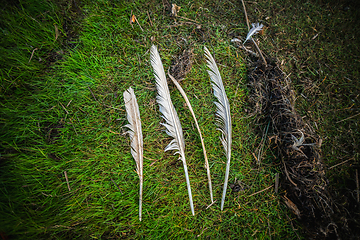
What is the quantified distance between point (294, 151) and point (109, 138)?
228 cm

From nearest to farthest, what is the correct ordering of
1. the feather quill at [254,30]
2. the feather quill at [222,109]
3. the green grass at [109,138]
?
1. the green grass at [109,138]
2. the feather quill at [222,109]
3. the feather quill at [254,30]

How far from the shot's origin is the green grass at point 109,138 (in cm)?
180

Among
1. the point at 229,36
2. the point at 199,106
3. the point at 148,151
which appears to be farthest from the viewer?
the point at 229,36

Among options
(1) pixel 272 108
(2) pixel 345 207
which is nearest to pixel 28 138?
(1) pixel 272 108

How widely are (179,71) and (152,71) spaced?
0.36m

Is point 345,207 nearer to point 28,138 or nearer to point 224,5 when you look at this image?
point 224,5

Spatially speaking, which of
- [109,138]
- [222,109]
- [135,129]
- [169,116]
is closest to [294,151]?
[222,109]

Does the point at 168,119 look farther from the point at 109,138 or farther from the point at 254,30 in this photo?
the point at 254,30

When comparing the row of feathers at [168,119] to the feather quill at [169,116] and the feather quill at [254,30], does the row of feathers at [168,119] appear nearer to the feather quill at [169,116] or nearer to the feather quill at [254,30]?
the feather quill at [169,116]

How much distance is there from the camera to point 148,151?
200 centimetres

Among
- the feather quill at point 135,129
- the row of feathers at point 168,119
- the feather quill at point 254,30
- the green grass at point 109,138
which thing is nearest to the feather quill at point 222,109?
the row of feathers at point 168,119

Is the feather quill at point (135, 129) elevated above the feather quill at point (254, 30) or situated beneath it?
situated beneath

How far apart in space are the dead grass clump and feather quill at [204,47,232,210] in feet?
1.56

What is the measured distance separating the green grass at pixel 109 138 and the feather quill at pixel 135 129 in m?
0.13
